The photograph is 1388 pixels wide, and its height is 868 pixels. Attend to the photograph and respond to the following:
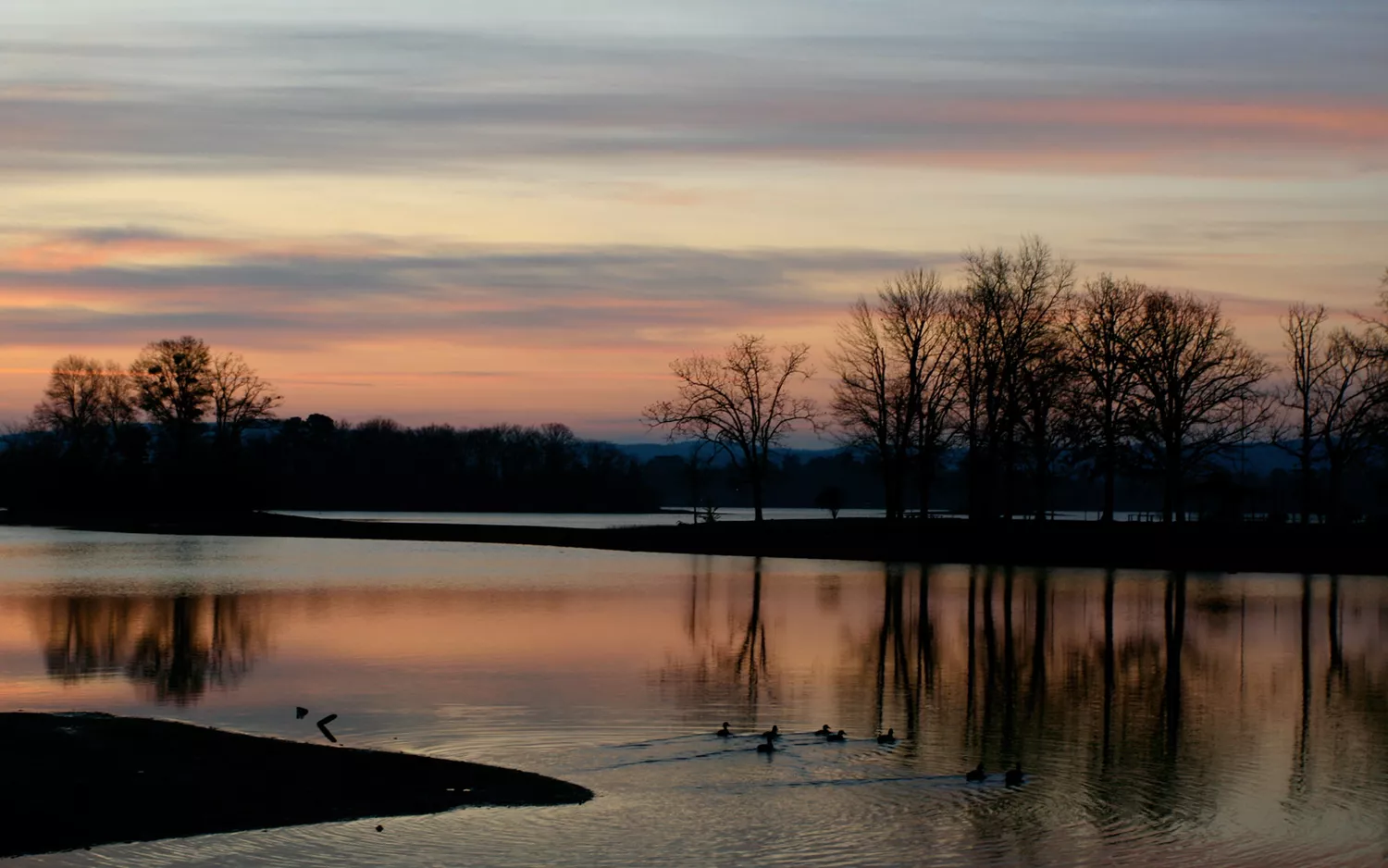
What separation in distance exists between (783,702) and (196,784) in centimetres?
908

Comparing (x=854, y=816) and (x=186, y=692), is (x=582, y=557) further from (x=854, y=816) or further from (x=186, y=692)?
(x=854, y=816)

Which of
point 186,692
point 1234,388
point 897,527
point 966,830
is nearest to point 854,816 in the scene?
point 966,830

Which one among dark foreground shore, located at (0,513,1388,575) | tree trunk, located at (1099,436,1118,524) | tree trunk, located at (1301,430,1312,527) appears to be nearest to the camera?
dark foreground shore, located at (0,513,1388,575)

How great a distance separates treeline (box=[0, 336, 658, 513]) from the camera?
95188 millimetres

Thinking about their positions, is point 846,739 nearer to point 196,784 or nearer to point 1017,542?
point 196,784

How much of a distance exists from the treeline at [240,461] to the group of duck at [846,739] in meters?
81.0

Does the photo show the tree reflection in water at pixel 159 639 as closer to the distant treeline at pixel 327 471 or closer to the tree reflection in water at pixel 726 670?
the tree reflection in water at pixel 726 670

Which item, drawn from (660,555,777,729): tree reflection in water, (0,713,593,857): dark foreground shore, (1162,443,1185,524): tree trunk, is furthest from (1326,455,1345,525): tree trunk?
(0,713,593,857): dark foreground shore

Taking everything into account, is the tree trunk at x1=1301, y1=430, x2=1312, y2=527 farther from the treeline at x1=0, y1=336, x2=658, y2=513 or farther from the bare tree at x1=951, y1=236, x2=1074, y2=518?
the treeline at x1=0, y1=336, x2=658, y2=513

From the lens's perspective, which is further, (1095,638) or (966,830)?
(1095,638)

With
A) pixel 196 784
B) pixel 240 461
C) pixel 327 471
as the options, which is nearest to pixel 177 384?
pixel 240 461

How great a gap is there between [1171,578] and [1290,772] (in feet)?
115

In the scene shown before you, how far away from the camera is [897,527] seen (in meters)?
65.9

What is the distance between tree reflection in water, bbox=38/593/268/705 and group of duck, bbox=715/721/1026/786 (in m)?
8.26
